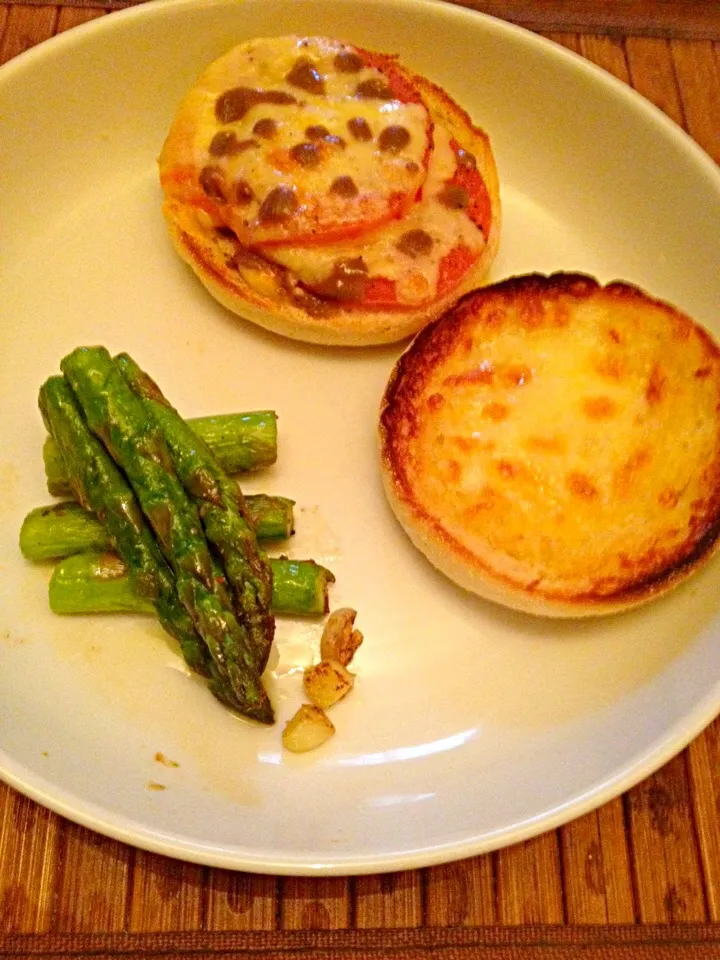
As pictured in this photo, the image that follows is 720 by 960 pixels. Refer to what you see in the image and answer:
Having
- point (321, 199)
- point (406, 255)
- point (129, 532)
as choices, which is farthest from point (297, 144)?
point (129, 532)

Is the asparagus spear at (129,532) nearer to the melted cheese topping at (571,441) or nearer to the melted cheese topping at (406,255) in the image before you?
the melted cheese topping at (571,441)

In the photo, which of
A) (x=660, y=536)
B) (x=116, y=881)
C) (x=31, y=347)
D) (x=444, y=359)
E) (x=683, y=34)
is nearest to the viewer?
(x=116, y=881)

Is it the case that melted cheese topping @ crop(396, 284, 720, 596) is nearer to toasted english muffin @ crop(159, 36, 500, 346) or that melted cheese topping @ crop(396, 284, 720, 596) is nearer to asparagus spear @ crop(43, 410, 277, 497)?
toasted english muffin @ crop(159, 36, 500, 346)

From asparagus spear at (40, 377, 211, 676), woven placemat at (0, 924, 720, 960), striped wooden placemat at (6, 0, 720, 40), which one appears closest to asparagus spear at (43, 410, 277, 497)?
asparagus spear at (40, 377, 211, 676)

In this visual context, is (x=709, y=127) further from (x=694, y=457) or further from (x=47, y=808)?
(x=47, y=808)

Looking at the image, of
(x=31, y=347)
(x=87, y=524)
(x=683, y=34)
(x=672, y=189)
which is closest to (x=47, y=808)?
(x=87, y=524)

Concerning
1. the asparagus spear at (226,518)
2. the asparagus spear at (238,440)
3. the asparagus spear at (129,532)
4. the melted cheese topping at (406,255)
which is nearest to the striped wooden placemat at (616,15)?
the melted cheese topping at (406,255)

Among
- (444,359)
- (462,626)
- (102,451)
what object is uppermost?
(444,359)
